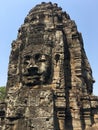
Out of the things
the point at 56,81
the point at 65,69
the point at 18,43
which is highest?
the point at 18,43

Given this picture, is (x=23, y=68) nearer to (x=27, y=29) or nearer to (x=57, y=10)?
(x=27, y=29)

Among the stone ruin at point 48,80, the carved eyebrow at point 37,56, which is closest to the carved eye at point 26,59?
the stone ruin at point 48,80

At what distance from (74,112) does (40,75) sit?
2852 millimetres

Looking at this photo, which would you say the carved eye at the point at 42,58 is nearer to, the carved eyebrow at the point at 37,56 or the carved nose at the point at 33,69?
the carved eyebrow at the point at 37,56

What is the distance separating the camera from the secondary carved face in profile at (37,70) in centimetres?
1412

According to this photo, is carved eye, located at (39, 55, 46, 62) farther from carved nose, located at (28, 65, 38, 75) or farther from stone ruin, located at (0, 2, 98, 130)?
carved nose, located at (28, 65, 38, 75)

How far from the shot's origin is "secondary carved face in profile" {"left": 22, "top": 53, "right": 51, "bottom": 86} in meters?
14.1

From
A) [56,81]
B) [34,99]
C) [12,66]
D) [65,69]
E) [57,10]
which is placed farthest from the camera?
[57,10]

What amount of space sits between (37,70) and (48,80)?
89 centimetres

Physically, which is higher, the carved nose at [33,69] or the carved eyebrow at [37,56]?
the carved eyebrow at [37,56]

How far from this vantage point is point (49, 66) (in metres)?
14.5

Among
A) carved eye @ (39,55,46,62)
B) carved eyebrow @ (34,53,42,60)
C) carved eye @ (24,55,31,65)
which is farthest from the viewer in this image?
carved eye @ (24,55,31,65)

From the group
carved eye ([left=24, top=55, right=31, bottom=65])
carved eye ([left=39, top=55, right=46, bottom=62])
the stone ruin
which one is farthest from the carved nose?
carved eye ([left=24, top=55, right=31, bottom=65])

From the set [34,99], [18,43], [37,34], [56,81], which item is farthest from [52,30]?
[34,99]
